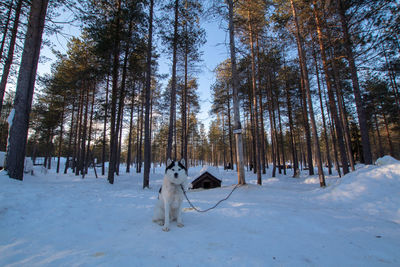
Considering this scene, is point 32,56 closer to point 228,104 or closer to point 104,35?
point 104,35

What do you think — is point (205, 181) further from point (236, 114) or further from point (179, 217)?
point (179, 217)

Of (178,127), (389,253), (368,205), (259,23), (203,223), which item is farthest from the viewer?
(178,127)

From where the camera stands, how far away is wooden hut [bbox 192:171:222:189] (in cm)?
1066

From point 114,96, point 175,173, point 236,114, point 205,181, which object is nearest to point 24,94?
point 114,96

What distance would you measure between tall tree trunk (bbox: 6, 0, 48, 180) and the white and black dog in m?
6.02

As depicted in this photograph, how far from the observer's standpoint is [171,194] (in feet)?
9.84

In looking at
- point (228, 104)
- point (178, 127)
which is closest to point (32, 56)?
point (228, 104)

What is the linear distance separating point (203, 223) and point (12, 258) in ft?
9.04

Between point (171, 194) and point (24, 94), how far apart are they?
699 centimetres

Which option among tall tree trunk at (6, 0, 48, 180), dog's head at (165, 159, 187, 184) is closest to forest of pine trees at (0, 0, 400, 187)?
tall tree trunk at (6, 0, 48, 180)

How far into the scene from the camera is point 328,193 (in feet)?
20.4

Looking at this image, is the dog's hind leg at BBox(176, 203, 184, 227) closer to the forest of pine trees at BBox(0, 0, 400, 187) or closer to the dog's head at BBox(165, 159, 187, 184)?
the dog's head at BBox(165, 159, 187, 184)

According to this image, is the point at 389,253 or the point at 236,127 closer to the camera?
the point at 389,253

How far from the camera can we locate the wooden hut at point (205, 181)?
10.7m
